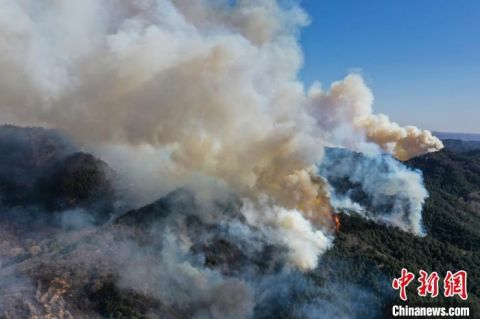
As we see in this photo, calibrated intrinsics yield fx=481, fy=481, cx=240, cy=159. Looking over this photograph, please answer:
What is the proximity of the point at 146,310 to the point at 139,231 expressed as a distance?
29.5 metres

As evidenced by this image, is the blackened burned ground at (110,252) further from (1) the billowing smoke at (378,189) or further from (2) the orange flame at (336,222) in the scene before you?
(1) the billowing smoke at (378,189)

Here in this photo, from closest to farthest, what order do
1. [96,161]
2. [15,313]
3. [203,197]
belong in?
1. [15,313]
2. [203,197]
3. [96,161]

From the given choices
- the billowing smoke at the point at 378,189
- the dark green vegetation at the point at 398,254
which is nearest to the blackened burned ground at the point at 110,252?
the dark green vegetation at the point at 398,254

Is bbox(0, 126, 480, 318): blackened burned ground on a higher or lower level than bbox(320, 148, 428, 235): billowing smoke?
lower

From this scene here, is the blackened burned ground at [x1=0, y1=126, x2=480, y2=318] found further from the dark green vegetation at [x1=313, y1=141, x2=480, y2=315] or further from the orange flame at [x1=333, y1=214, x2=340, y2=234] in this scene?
the orange flame at [x1=333, y1=214, x2=340, y2=234]

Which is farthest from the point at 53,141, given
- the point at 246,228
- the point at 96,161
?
the point at 246,228

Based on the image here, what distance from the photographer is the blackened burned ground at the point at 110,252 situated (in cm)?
9306

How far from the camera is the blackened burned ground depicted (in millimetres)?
93062

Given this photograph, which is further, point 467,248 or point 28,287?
point 467,248

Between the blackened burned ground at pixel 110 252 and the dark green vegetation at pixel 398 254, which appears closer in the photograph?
the blackened burned ground at pixel 110 252

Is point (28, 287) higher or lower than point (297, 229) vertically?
lower

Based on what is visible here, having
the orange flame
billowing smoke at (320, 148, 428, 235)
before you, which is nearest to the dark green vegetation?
the orange flame

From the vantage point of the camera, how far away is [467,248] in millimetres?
156125

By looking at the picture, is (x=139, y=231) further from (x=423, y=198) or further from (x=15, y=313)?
(x=423, y=198)
